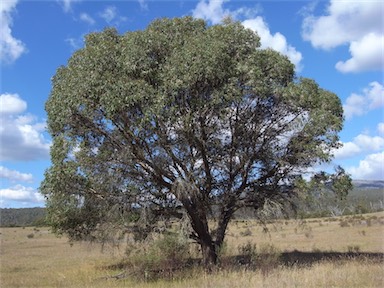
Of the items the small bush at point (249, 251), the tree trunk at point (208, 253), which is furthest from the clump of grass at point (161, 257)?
the small bush at point (249, 251)

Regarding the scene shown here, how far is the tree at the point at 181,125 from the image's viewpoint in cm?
1497

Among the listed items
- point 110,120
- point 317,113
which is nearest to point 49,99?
point 110,120

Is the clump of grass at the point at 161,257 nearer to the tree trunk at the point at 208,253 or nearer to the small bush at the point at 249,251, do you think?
the tree trunk at the point at 208,253

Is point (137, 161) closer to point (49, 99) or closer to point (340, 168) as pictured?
point (49, 99)

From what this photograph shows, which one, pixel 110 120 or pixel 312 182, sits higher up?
pixel 110 120

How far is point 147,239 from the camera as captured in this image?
16.7 meters

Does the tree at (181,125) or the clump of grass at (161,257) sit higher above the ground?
the tree at (181,125)

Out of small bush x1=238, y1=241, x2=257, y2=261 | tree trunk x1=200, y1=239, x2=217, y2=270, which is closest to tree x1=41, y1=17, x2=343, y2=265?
tree trunk x1=200, y1=239, x2=217, y2=270

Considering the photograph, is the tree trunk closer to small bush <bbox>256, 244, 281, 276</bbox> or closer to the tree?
the tree

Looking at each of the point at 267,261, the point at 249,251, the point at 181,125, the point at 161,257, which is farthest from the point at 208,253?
the point at 181,125

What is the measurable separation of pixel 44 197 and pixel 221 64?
8.54 m

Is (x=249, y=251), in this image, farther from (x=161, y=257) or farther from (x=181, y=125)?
(x=181, y=125)

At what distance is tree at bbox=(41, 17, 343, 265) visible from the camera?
15.0m

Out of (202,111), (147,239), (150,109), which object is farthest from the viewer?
(147,239)
